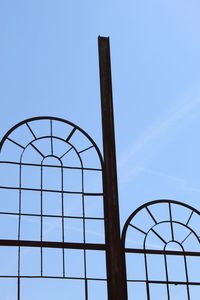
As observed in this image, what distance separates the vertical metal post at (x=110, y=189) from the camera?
34.4 feet

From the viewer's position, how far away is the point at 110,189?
10984mm

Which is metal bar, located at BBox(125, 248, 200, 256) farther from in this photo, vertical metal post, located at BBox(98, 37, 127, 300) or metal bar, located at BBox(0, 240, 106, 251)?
metal bar, located at BBox(0, 240, 106, 251)

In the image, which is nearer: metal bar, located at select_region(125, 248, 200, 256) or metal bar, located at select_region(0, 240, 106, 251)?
metal bar, located at select_region(0, 240, 106, 251)

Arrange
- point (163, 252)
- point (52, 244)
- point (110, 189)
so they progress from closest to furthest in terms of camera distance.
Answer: point (52, 244) → point (110, 189) → point (163, 252)

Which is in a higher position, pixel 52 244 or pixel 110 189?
pixel 110 189

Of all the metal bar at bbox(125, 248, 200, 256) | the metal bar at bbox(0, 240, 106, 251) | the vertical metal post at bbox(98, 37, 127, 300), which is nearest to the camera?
the metal bar at bbox(0, 240, 106, 251)

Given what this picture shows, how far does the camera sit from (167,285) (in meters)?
10.8

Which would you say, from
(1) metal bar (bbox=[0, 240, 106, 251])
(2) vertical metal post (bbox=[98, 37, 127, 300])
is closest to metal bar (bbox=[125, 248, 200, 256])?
(2) vertical metal post (bbox=[98, 37, 127, 300])

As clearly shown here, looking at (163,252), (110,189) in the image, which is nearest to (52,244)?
(110,189)

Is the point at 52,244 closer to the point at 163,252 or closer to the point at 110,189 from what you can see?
the point at 110,189

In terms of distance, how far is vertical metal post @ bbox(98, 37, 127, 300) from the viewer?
10.5m

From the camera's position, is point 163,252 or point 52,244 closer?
point 52,244

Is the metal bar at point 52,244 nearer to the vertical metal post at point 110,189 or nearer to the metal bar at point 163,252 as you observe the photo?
the vertical metal post at point 110,189

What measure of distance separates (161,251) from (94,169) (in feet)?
5.39
